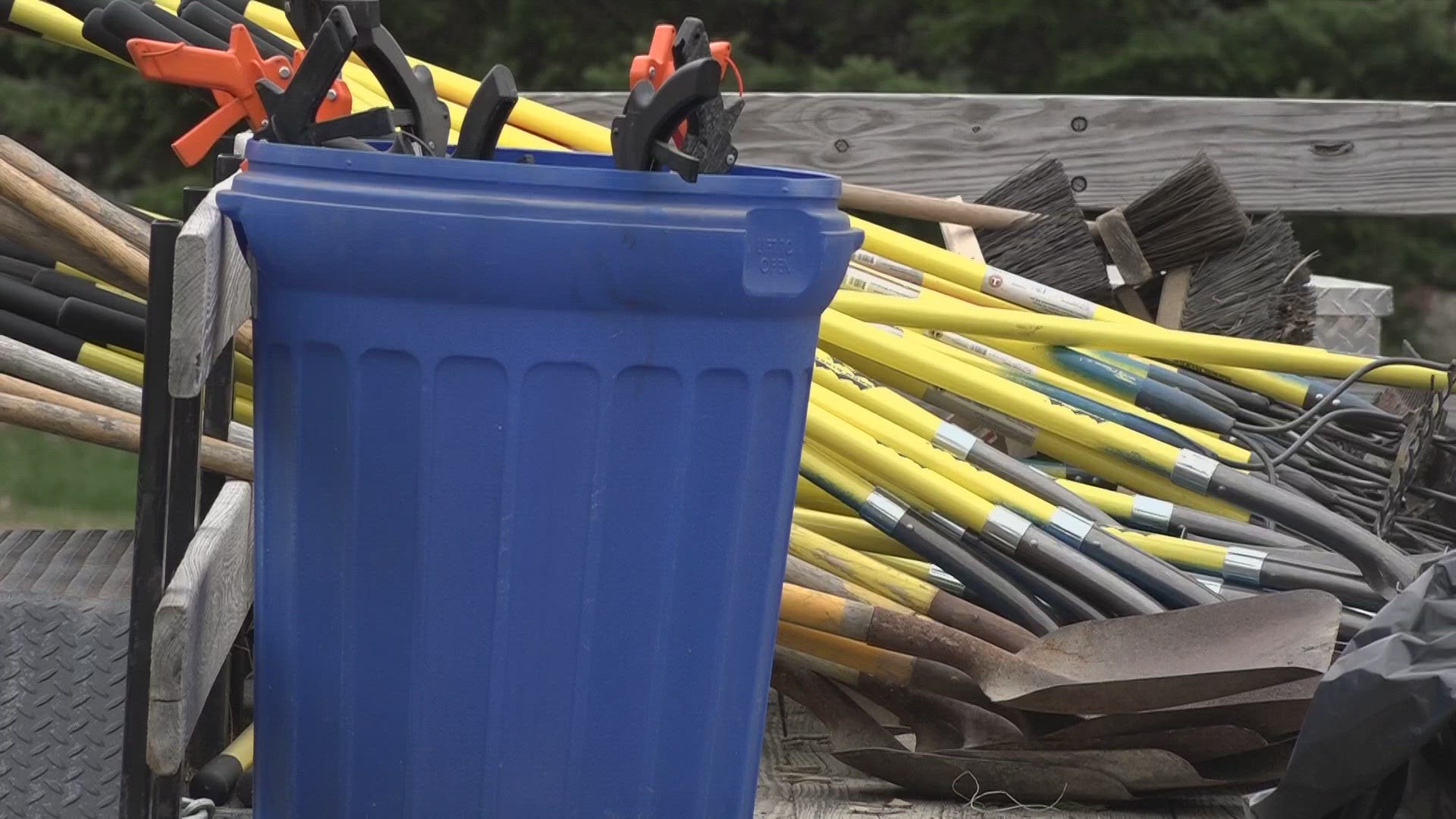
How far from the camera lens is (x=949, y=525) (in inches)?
102

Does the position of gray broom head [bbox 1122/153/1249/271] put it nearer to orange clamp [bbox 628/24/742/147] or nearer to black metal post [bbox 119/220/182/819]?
orange clamp [bbox 628/24/742/147]

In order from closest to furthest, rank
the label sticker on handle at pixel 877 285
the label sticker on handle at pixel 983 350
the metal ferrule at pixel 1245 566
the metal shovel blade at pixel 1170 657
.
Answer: the metal shovel blade at pixel 1170 657 → the metal ferrule at pixel 1245 566 → the label sticker on handle at pixel 983 350 → the label sticker on handle at pixel 877 285

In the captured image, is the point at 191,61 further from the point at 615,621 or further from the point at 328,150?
the point at 615,621

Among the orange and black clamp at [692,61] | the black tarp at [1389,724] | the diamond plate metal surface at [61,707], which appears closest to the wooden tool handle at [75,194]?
the diamond plate metal surface at [61,707]

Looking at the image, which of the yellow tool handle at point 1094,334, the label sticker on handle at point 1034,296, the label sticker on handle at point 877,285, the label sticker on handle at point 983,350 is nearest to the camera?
the yellow tool handle at point 1094,334

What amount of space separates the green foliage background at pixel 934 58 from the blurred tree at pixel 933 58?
1cm

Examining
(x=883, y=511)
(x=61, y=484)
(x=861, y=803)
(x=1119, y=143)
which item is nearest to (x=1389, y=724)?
(x=861, y=803)

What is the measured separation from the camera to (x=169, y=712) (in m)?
1.52

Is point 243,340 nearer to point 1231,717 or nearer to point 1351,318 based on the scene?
point 1231,717

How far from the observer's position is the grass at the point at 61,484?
24.0ft

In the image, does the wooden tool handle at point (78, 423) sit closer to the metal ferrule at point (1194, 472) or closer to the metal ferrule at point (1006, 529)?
the metal ferrule at point (1006, 529)

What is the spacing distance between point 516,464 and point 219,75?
2.24ft

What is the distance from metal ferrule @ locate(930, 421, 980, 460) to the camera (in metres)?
2.83

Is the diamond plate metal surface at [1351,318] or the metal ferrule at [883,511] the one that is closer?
the metal ferrule at [883,511]
